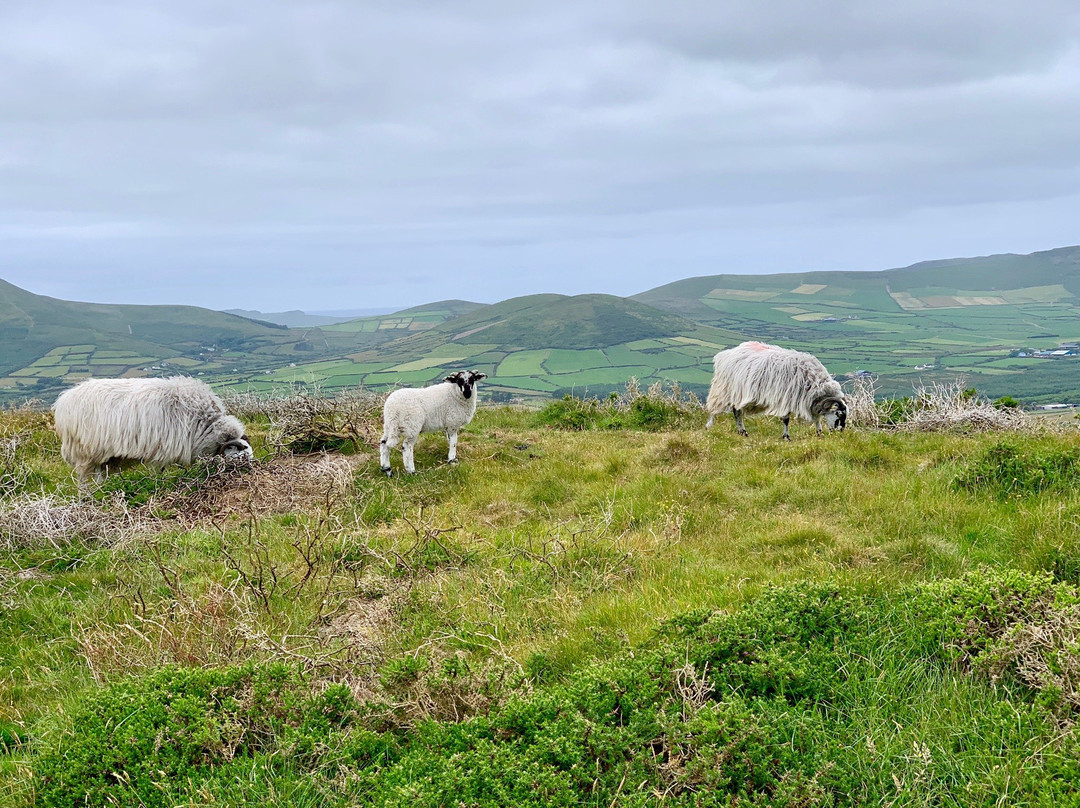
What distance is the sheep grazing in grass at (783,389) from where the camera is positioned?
13586 millimetres

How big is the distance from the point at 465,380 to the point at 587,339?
376 ft

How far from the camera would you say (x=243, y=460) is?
10844 millimetres

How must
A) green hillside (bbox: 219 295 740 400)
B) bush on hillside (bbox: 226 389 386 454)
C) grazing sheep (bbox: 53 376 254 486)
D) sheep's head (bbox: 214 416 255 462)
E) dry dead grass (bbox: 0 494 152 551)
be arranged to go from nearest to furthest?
dry dead grass (bbox: 0 494 152 551) → grazing sheep (bbox: 53 376 254 486) → sheep's head (bbox: 214 416 255 462) → bush on hillside (bbox: 226 389 386 454) → green hillside (bbox: 219 295 740 400)

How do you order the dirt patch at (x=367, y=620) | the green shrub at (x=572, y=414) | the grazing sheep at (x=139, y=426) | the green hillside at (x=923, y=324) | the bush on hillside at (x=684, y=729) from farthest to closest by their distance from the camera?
the green hillside at (x=923, y=324)
the green shrub at (x=572, y=414)
the grazing sheep at (x=139, y=426)
the dirt patch at (x=367, y=620)
the bush on hillside at (x=684, y=729)

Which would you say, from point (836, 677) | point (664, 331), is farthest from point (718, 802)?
point (664, 331)

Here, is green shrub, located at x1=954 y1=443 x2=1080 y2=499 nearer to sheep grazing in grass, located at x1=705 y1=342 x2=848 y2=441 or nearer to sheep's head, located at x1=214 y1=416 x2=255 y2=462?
sheep grazing in grass, located at x1=705 y1=342 x2=848 y2=441

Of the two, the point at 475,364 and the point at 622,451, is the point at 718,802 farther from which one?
the point at 475,364

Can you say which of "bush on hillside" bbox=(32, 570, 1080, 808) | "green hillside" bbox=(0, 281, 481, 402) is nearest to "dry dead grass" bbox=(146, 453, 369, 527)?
"bush on hillside" bbox=(32, 570, 1080, 808)

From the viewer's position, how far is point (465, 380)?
11734 millimetres

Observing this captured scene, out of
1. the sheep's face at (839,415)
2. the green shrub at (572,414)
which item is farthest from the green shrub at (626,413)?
the sheep's face at (839,415)

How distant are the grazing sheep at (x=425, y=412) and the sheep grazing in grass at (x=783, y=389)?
6305 mm

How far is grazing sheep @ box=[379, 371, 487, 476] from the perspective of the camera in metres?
11.0

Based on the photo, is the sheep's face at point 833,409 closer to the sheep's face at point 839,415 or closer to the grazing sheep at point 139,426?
the sheep's face at point 839,415

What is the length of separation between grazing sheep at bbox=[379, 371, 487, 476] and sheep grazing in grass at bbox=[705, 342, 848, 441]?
20.7ft
